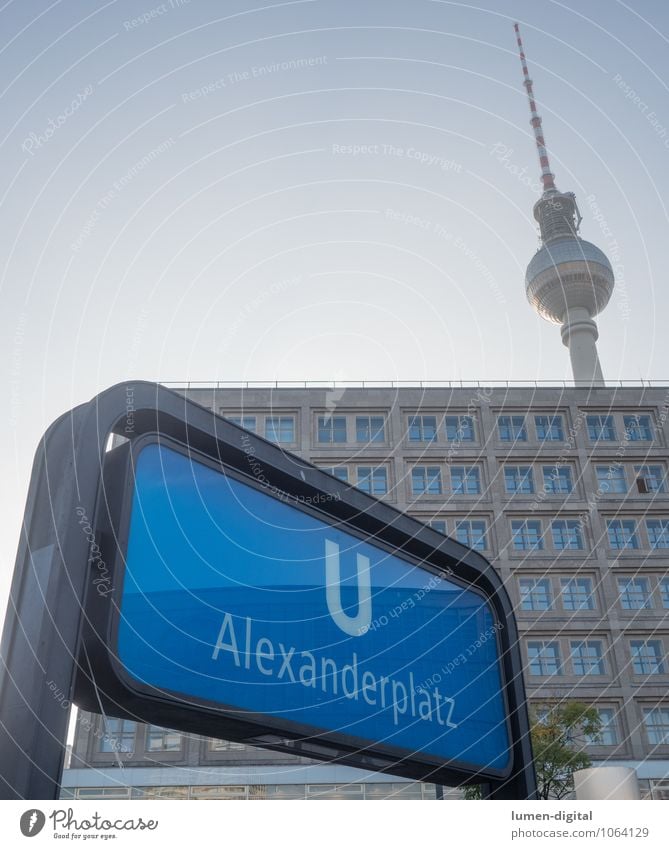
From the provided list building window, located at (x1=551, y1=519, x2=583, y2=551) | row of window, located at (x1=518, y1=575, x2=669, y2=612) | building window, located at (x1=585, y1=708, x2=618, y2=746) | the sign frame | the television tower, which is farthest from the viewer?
the television tower

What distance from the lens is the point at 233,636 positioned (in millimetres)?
3025

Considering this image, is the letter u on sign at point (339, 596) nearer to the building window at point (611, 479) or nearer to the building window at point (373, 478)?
the building window at point (373, 478)

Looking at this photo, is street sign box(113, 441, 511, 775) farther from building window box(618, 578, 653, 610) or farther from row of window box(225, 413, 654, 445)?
row of window box(225, 413, 654, 445)

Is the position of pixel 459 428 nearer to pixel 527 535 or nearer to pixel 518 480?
pixel 518 480

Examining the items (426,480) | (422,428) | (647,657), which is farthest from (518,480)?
(647,657)

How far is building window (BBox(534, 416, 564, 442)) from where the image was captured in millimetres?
57719

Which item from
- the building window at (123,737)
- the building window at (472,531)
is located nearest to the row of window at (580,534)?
the building window at (472,531)

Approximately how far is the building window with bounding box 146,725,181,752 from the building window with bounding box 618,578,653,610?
29684 mm

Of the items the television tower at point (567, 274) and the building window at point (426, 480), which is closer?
the building window at point (426, 480)

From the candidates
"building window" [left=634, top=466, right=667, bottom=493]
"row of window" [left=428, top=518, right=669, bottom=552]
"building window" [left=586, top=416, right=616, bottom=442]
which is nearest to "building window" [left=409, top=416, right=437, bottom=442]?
"row of window" [left=428, top=518, right=669, bottom=552]

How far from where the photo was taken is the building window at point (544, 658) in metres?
49.5

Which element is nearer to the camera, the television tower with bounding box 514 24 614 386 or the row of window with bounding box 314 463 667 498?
the row of window with bounding box 314 463 667 498
